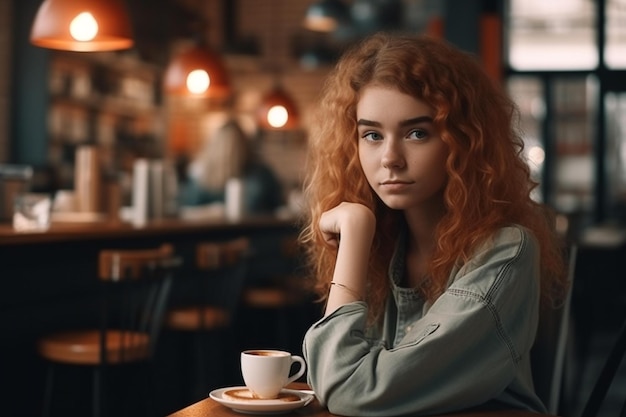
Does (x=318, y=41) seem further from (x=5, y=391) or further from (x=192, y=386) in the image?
(x=5, y=391)

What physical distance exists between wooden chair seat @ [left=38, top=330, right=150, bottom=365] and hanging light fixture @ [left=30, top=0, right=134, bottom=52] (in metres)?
1.29

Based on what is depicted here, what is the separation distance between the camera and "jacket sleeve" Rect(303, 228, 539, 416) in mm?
1351

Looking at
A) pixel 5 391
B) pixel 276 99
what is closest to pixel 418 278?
pixel 5 391

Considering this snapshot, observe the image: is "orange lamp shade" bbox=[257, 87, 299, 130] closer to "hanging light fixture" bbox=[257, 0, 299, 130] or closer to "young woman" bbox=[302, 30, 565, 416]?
"hanging light fixture" bbox=[257, 0, 299, 130]

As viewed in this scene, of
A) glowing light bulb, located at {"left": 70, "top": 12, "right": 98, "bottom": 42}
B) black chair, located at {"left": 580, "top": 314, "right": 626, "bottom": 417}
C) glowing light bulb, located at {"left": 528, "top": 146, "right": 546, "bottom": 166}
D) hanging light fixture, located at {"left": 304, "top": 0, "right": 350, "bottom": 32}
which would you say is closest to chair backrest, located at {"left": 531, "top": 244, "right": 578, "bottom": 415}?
black chair, located at {"left": 580, "top": 314, "right": 626, "bottom": 417}

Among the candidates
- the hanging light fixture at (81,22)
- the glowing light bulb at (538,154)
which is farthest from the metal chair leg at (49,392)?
the glowing light bulb at (538,154)

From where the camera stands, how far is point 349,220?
1562 millimetres

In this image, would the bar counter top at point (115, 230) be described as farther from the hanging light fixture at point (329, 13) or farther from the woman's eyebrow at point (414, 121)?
the hanging light fixture at point (329, 13)

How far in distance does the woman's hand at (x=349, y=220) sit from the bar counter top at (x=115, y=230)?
2.42 ft

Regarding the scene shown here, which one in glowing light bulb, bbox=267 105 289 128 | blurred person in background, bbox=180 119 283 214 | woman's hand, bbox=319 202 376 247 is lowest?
woman's hand, bbox=319 202 376 247

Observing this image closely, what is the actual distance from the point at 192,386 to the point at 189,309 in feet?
1.38

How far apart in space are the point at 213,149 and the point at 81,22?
3.81m

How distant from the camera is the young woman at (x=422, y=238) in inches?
53.9

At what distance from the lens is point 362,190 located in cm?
170
